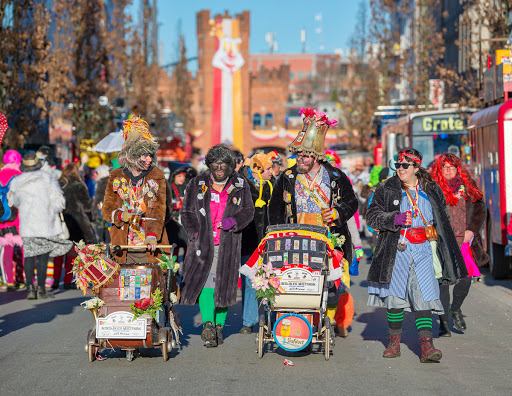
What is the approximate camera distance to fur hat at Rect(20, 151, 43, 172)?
13195mm

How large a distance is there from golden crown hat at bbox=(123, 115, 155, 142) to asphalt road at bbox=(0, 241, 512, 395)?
2.00 metres

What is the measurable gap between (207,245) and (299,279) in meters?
1.18

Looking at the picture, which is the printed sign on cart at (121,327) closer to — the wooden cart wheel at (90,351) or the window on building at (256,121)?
the wooden cart wheel at (90,351)

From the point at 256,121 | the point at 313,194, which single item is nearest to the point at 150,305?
the point at 313,194

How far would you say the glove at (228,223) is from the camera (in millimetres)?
9180

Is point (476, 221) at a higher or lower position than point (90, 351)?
higher

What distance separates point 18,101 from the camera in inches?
919

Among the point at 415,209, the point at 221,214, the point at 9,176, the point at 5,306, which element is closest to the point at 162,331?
the point at 221,214

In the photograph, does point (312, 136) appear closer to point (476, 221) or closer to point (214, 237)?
point (214, 237)

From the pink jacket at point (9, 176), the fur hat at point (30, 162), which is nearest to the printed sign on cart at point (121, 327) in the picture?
the fur hat at point (30, 162)

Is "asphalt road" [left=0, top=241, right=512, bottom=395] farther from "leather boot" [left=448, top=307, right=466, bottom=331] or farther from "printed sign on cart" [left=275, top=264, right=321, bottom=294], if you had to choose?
"printed sign on cart" [left=275, top=264, right=321, bottom=294]

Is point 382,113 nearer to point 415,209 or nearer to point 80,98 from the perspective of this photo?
point 80,98

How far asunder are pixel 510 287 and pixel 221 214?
6.49 metres

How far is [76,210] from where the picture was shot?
49.9 feet
